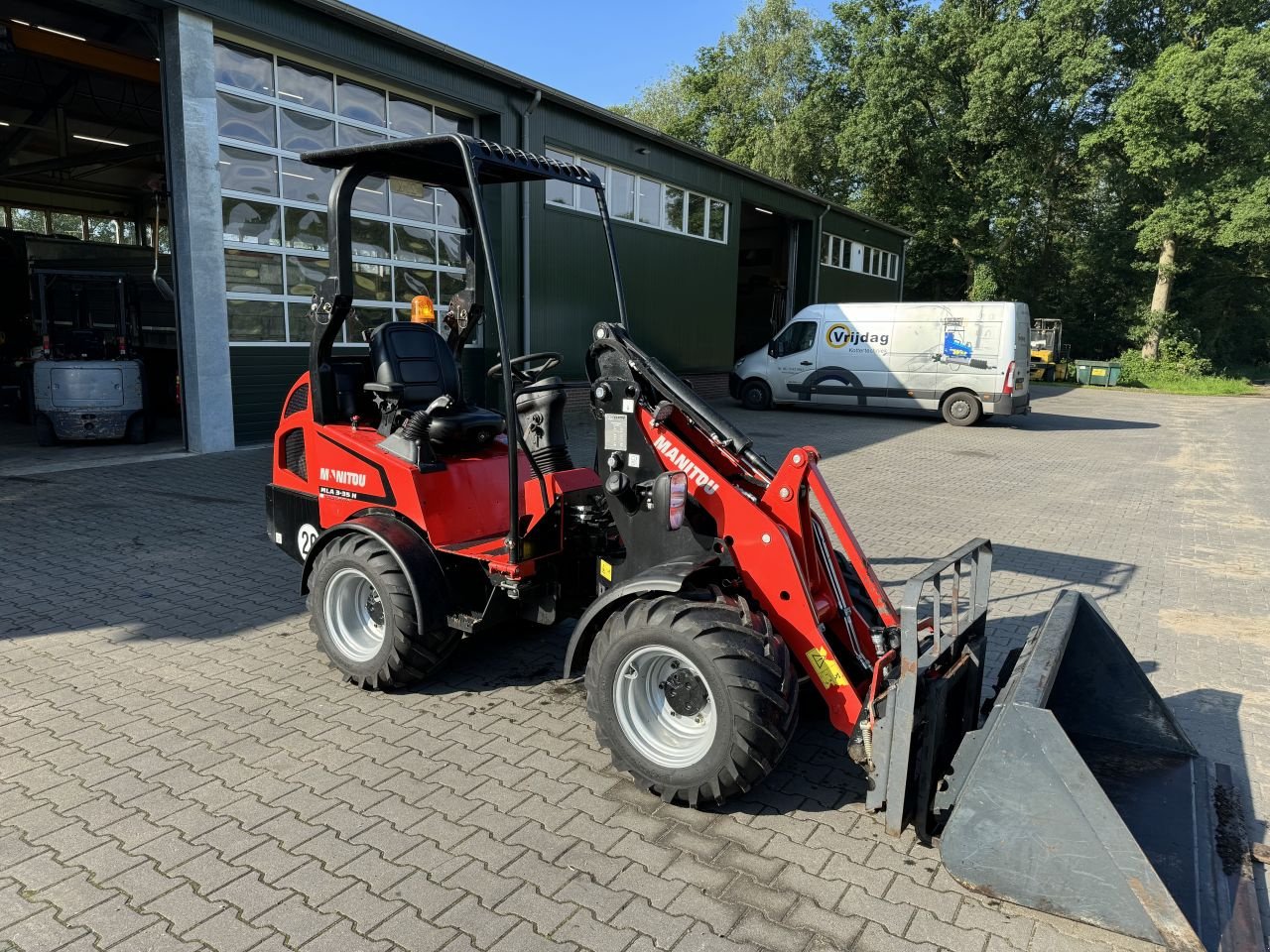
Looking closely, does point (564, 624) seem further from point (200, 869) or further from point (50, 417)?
point (50, 417)

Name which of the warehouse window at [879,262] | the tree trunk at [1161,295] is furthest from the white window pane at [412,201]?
the tree trunk at [1161,295]

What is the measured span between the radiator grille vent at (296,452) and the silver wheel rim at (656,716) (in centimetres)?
252

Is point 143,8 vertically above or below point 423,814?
above

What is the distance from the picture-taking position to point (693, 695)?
3334 mm

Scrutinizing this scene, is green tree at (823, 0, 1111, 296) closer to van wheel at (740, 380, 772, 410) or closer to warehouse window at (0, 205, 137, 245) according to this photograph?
van wheel at (740, 380, 772, 410)

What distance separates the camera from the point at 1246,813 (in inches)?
137

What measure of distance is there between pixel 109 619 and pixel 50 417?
767 centimetres

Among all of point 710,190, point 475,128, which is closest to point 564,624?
point 475,128

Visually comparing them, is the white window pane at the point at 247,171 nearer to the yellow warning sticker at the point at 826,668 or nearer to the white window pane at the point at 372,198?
the white window pane at the point at 372,198

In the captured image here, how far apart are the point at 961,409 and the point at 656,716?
15.9 metres

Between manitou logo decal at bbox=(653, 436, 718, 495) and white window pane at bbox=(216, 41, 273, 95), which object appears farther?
white window pane at bbox=(216, 41, 273, 95)

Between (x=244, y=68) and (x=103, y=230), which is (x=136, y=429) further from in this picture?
(x=103, y=230)

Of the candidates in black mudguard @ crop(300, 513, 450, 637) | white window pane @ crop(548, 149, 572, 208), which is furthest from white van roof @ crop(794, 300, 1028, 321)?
black mudguard @ crop(300, 513, 450, 637)

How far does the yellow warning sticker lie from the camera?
125 inches
